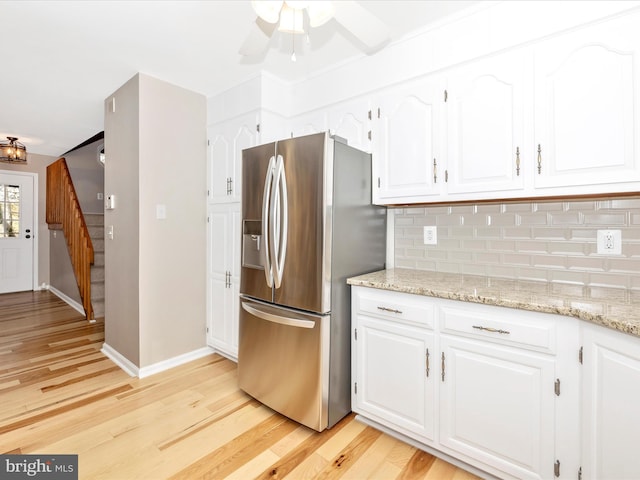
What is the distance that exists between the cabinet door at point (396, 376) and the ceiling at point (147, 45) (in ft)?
6.03

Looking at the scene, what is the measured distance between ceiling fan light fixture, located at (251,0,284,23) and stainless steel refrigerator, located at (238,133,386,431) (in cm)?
67

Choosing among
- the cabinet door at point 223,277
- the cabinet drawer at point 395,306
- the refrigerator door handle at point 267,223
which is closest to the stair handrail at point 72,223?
the cabinet door at point 223,277

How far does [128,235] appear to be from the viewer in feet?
9.03

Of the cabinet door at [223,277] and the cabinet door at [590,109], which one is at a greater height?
the cabinet door at [590,109]

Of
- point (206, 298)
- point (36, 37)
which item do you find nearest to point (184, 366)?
point (206, 298)

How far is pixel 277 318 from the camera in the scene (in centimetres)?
208

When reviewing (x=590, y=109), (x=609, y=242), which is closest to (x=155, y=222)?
(x=590, y=109)

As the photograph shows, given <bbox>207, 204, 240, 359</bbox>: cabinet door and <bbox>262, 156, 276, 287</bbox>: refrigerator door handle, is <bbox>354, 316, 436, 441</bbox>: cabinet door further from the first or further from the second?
<bbox>207, 204, 240, 359</bbox>: cabinet door

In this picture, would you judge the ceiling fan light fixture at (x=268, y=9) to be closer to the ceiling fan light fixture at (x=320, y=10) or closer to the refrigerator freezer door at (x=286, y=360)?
the ceiling fan light fixture at (x=320, y=10)

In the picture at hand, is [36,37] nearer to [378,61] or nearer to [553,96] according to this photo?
[378,61]

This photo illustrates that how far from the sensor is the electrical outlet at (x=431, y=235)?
2.27m

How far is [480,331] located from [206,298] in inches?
95.5

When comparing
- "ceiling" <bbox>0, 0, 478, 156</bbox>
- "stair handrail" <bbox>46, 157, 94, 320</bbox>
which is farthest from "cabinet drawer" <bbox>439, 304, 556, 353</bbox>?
"stair handrail" <bbox>46, 157, 94, 320</bbox>

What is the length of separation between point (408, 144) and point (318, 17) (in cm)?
104
